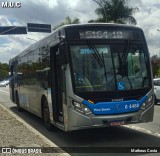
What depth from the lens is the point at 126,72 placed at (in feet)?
29.6

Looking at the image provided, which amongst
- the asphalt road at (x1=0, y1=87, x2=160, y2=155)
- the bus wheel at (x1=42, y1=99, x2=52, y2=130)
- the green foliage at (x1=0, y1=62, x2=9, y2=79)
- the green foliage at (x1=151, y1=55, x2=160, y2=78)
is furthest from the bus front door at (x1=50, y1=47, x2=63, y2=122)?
the green foliage at (x1=0, y1=62, x2=9, y2=79)

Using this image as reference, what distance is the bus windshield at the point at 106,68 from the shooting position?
8703mm

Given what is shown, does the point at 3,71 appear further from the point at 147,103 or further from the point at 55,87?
the point at 147,103

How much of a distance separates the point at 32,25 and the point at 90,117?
2515 cm

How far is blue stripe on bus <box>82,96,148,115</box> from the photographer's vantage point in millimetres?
8555

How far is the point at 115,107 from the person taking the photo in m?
8.69

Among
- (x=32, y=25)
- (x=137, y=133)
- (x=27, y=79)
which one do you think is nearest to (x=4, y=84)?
(x=32, y=25)

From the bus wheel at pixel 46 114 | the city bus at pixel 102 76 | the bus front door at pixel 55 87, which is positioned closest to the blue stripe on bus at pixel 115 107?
the city bus at pixel 102 76

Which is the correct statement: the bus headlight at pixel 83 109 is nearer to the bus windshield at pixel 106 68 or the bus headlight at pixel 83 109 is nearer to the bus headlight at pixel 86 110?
the bus headlight at pixel 86 110

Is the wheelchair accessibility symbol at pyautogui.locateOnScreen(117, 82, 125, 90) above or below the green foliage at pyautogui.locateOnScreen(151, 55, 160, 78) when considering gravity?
below

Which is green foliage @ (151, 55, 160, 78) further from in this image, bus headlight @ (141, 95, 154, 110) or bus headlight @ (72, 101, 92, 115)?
bus headlight @ (72, 101, 92, 115)

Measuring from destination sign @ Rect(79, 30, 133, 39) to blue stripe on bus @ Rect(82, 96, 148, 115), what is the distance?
1694 millimetres

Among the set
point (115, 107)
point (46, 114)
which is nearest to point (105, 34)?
point (115, 107)

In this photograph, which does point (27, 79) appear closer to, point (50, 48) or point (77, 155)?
point (50, 48)
